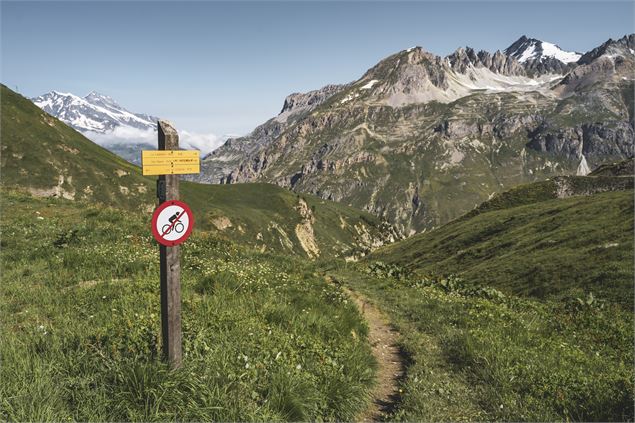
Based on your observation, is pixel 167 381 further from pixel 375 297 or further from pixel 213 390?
pixel 375 297

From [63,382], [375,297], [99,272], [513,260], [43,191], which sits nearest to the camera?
[63,382]

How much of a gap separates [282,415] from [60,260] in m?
11.7

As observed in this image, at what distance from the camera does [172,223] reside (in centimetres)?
740

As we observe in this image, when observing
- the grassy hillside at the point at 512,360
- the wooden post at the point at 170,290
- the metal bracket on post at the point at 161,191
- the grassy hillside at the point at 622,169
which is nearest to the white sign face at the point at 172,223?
the wooden post at the point at 170,290

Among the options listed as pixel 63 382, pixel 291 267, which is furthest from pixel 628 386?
pixel 291 267

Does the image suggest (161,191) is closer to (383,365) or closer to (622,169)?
(383,365)

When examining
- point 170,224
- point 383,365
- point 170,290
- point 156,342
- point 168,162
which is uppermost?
point 168,162

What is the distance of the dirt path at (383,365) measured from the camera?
29.6ft

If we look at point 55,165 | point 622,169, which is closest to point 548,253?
point 622,169

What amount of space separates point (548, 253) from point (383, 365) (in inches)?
1326

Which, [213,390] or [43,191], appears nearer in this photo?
[213,390]

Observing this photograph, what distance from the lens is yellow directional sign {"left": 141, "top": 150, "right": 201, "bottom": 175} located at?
7.30 m

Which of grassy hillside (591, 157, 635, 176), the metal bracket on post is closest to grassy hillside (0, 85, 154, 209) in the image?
the metal bracket on post

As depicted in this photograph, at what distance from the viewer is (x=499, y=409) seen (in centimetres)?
863
